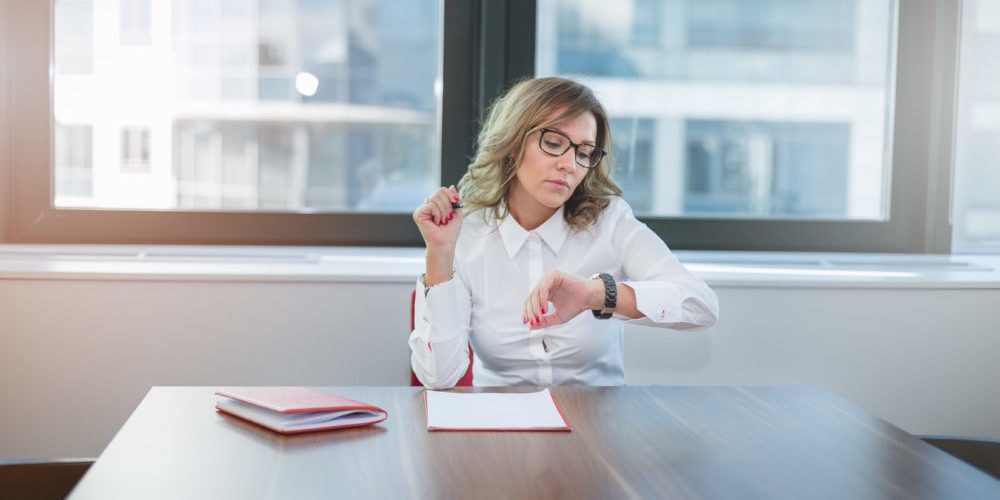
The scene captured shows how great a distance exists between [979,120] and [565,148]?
1.68m

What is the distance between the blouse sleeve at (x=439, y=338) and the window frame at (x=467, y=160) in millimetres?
1000

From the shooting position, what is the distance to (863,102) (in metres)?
2.97

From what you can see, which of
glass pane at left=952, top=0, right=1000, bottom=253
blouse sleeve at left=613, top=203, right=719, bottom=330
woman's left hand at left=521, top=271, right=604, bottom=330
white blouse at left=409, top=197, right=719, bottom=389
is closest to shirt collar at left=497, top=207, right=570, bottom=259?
white blouse at left=409, top=197, right=719, bottom=389

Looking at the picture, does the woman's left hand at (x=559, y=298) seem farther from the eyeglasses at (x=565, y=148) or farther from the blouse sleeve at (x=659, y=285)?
the eyeglasses at (x=565, y=148)

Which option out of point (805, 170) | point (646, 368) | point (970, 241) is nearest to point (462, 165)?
point (646, 368)

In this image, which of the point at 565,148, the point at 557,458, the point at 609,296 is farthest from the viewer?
the point at 565,148

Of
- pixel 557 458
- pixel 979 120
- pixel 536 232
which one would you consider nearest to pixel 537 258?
pixel 536 232

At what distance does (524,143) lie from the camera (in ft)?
6.40

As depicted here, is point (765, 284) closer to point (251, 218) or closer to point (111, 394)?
point (251, 218)

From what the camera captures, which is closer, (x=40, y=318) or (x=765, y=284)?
(x=40, y=318)

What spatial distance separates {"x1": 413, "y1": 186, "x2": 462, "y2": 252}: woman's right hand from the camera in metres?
1.81

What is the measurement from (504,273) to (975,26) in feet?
6.14

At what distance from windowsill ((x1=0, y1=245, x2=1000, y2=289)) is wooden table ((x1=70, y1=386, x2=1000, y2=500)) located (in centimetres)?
89

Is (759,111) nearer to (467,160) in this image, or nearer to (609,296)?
(467,160)
